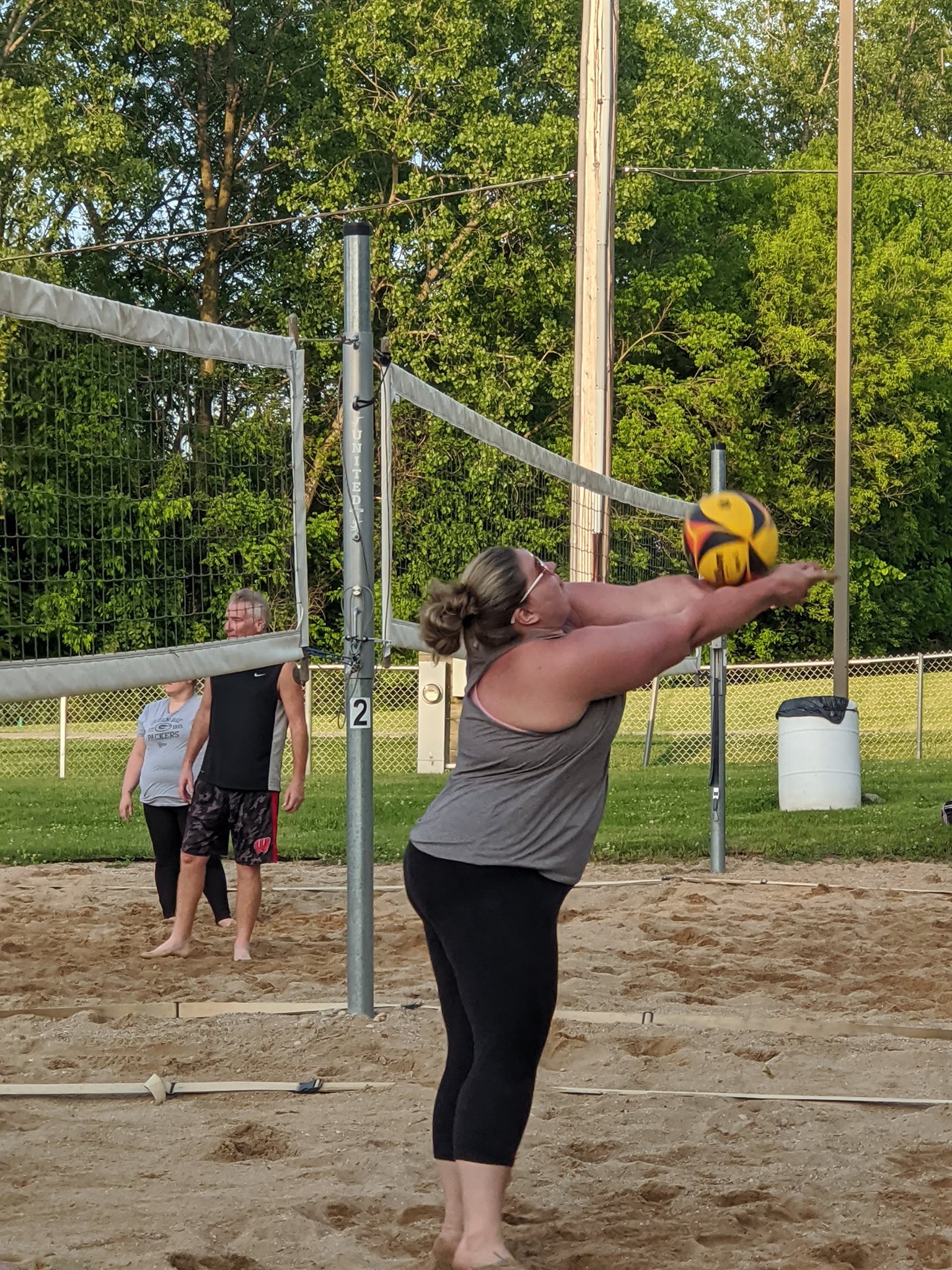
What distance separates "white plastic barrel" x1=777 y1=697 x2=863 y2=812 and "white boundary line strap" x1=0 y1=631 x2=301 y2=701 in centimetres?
815

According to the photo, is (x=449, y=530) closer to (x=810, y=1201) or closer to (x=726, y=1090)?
(x=726, y=1090)

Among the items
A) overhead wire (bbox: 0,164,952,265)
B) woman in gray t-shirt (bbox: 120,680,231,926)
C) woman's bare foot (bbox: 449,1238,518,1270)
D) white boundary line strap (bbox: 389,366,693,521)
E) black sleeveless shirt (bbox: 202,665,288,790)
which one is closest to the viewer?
woman's bare foot (bbox: 449,1238,518,1270)

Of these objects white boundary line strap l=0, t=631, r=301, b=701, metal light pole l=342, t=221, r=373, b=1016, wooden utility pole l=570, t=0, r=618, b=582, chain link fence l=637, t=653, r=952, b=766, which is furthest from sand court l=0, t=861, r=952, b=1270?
chain link fence l=637, t=653, r=952, b=766

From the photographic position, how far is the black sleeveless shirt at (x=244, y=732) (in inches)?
262

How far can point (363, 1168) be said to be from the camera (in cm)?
392

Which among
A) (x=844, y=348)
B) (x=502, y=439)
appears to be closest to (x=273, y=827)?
(x=502, y=439)

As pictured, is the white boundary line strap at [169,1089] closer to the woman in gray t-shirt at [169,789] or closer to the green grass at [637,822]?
the woman in gray t-shirt at [169,789]

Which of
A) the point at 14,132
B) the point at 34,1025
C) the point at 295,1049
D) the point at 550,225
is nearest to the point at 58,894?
the point at 34,1025

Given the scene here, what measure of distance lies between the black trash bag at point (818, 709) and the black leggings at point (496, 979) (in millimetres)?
9444

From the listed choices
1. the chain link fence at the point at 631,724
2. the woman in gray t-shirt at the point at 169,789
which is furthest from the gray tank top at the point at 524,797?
the chain link fence at the point at 631,724

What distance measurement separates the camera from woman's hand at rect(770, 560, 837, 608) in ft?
10.4

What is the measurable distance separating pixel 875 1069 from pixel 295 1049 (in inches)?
75.7

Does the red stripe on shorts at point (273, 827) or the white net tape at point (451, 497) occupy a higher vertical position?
the white net tape at point (451, 497)

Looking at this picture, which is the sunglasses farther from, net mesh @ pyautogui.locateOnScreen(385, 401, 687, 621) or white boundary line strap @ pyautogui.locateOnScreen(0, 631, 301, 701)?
net mesh @ pyautogui.locateOnScreen(385, 401, 687, 621)
